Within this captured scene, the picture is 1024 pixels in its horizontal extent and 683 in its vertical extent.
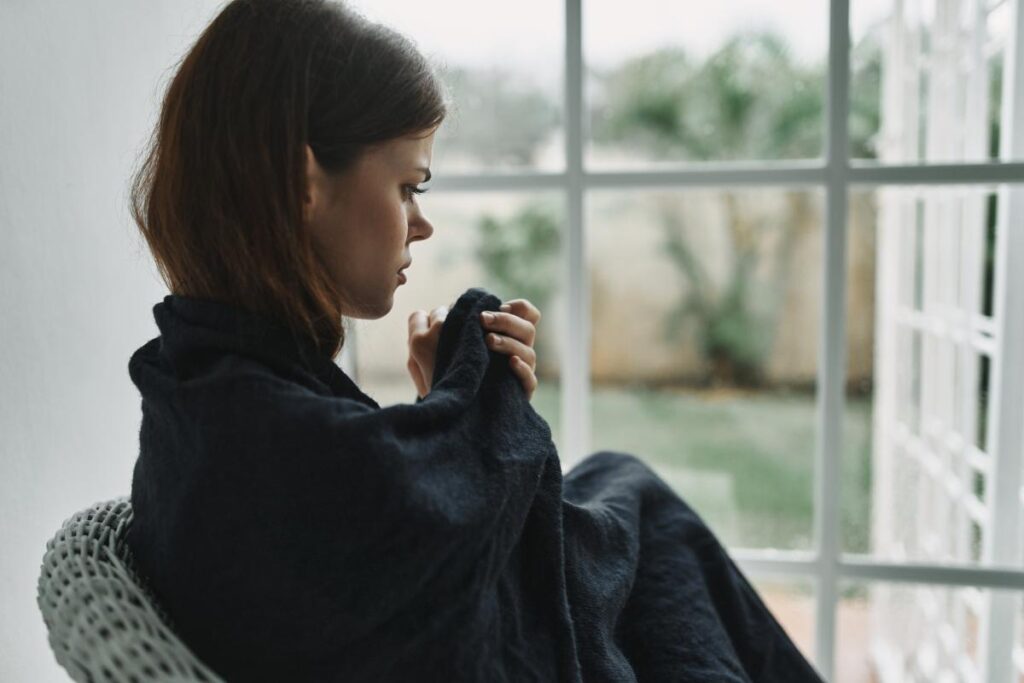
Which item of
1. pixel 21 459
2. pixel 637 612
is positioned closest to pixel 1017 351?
pixel 637 612

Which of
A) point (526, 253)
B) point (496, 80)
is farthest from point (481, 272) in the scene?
point (496, 80)

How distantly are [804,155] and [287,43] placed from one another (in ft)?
3.15

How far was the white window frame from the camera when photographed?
135 centimetres

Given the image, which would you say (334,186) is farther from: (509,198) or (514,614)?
(509,198)

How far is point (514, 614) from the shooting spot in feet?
2.79

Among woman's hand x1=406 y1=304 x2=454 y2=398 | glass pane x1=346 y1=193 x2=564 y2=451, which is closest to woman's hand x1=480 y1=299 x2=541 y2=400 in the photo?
woman's hand x1=406 y1=304 x2=454 y2=398

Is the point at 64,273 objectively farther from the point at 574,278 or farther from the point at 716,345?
the point at 716,345

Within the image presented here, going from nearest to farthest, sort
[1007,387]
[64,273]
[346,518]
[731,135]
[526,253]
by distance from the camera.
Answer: [346,518] < [64,273] < [1007,387] < [731,135] < [526,253]

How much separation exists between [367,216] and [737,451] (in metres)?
0.97

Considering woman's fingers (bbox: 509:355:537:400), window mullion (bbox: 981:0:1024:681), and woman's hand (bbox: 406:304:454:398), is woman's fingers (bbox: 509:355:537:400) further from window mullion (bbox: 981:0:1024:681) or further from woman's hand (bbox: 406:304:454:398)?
window mullion (bbox: 981:0:1024:681)

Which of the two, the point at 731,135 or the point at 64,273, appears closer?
the point at 64,273

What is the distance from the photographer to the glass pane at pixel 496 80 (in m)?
1.54

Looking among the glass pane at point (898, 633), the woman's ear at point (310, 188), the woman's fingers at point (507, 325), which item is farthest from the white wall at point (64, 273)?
the glass pane at point (898, 633)

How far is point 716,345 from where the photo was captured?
1.60 meters
